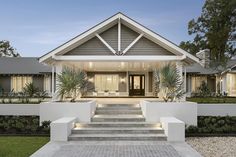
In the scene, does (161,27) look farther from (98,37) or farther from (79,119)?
(79,119)

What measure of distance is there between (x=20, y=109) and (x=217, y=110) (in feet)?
33.8

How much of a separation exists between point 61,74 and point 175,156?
Result: 348 inches

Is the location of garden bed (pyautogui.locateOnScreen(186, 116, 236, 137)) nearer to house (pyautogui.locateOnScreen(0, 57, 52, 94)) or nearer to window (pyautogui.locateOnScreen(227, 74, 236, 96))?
window (pyautogui.locateOnScreen(227, 74, 236, 96))

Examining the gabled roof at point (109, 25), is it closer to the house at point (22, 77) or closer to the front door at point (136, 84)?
the front door at point (136, 84)

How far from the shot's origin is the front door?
94.7 feet

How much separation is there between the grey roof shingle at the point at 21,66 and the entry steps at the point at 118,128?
17.5 m

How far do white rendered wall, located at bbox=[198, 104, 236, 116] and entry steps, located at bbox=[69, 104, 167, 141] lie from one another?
3.25 m

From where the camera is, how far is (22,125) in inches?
595

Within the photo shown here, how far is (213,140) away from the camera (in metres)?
13.2

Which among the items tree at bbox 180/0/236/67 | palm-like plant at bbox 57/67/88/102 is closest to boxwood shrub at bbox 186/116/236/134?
palm-like plant at bbox 57/67/88/102

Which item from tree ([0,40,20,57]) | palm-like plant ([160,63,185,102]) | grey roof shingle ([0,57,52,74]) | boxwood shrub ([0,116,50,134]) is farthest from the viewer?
tree ([0,40,20,57])

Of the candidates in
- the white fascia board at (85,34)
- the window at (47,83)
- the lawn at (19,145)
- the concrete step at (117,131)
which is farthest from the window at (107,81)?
the concrete step at (117,131)

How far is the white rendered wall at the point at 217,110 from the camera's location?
16.6 meters

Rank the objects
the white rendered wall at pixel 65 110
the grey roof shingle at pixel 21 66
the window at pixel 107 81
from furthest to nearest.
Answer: the grey roof shingle at pixel 21 66, the window at pixel 107 81, the white rendered wall at pixel 65 110
